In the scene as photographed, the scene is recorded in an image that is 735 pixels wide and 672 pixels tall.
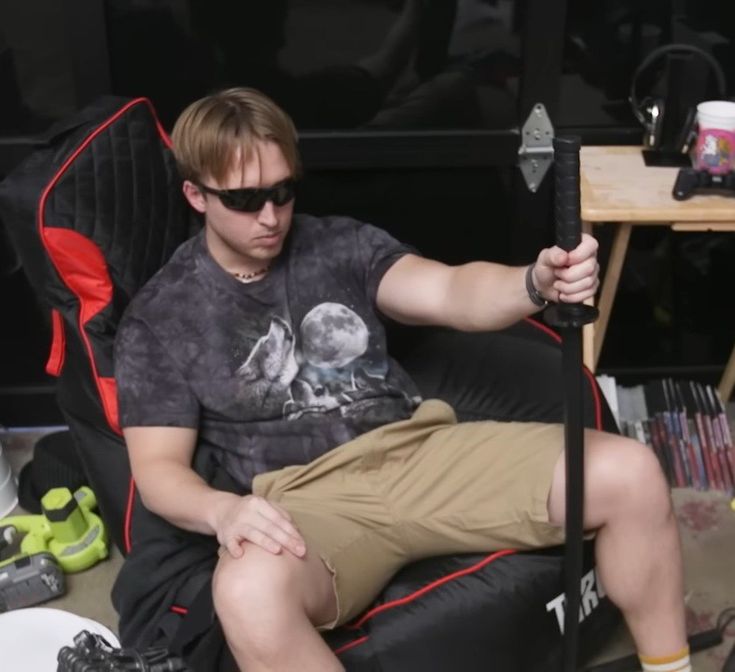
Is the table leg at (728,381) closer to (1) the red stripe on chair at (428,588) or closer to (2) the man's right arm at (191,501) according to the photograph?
(1) the red stripe on chair at (428,588)

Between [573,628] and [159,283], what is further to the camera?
[159,283]

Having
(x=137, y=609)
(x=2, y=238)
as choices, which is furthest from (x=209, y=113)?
(x=2, y=238)

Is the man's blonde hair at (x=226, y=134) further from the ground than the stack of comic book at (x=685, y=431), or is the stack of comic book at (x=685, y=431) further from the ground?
the man's blonde hair at (x=226, y=134)

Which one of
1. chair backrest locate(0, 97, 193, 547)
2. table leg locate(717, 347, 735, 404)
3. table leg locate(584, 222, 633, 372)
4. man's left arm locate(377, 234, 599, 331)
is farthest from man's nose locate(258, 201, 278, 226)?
table leg locate(717, 347, 735, 404)

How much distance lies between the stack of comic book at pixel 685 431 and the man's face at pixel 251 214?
109cm

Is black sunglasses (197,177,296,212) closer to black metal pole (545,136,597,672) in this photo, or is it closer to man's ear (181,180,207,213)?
man's ear (181,180,207,213)

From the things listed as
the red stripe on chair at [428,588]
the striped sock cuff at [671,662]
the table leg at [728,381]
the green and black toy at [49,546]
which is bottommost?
the green and black toy at [49,546]

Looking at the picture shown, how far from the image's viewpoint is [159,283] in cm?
181

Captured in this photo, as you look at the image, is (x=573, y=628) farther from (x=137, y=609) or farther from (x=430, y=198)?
(x=430, y=198)

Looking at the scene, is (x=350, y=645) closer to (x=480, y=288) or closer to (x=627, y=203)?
(x=480, y=288)

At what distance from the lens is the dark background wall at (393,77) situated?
2.26m

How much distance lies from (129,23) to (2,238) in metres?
0.65

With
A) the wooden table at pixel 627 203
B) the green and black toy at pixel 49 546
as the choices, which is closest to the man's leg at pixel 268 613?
the green and black toy at pixel 49 546

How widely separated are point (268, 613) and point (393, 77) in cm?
139
